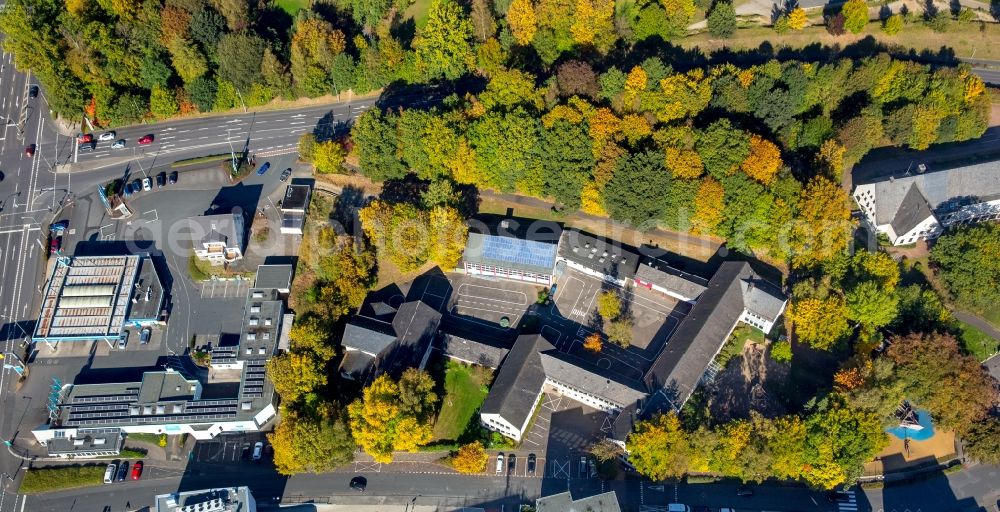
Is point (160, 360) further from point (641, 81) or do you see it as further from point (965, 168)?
point (965, 168)

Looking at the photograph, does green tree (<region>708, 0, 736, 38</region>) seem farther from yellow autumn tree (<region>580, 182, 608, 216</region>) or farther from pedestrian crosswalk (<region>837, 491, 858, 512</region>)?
pedestrian crosswalk (<region>837, 491, 858, 512</region>)

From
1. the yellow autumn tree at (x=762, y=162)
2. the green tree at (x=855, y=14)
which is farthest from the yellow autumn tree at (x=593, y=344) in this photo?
the green tree at (x=855, y=14)

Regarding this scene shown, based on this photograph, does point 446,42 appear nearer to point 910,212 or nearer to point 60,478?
point 910,212

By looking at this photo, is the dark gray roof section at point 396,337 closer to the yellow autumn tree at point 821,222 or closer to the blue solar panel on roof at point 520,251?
the blue solar panel on roof at point 520,251

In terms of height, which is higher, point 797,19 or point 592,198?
point 797,19

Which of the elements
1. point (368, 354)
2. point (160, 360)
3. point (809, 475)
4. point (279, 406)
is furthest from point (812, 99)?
point (160, 360)

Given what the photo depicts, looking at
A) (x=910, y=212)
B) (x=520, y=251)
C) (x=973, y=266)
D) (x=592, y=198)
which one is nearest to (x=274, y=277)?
(x=520, y=251)
